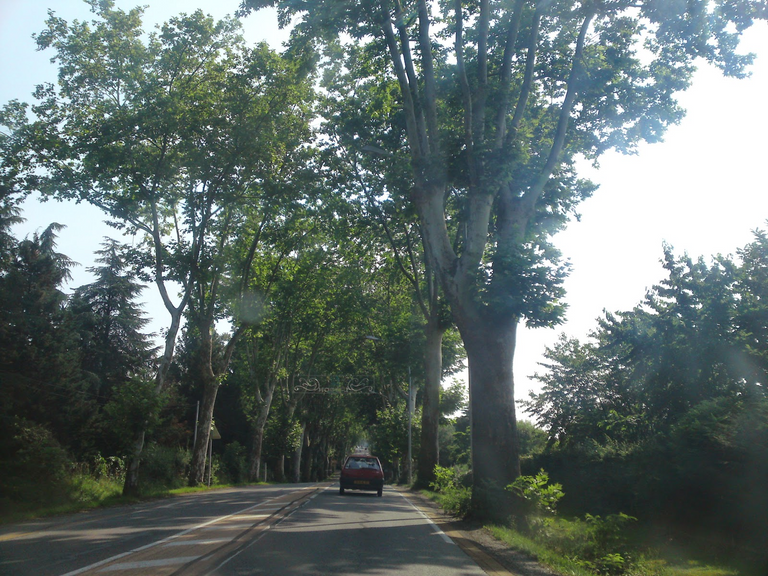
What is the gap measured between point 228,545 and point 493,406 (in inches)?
266

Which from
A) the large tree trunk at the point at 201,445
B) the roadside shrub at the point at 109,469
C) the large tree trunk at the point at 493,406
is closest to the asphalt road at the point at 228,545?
the large tree trunk at the point at 493,406

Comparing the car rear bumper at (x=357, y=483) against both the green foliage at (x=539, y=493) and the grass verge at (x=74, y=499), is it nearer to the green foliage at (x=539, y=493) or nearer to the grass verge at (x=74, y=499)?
the grass verge at (x=74, y=499)

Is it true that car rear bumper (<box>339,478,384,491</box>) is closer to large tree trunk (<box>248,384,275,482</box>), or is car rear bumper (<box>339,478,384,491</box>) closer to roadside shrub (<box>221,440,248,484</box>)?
large tree trunk (<box>248,384,275,482</box>)

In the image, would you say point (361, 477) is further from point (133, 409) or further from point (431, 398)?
point (133, 409)

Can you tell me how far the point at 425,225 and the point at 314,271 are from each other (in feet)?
Result: 78.9

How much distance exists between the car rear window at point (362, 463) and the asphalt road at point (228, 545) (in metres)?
10.0

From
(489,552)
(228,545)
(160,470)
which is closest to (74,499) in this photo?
(228,545)

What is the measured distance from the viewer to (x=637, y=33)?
52.0ft

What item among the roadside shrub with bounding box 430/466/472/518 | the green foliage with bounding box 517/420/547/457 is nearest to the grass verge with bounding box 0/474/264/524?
the roadside shrub with bounding box 430/466/472/518

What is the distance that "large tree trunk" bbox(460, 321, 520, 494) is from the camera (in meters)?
13.5

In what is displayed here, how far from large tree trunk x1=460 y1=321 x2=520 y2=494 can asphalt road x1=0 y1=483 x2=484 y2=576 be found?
6.28 ft

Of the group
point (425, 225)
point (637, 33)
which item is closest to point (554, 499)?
point (425, 225)

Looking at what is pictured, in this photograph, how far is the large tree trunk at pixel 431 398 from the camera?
88.9 ft

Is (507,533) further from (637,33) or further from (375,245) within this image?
(375,245)
